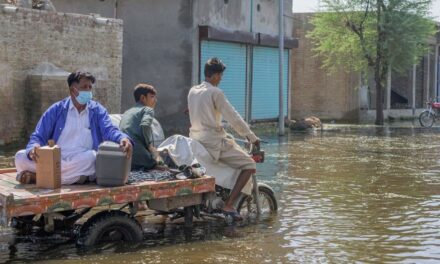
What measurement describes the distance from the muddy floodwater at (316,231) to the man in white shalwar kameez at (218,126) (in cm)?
57

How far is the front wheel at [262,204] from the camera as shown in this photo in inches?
328

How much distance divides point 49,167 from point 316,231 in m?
3.05

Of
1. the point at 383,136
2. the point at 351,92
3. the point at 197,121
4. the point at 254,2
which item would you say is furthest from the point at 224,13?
the point at 197,121

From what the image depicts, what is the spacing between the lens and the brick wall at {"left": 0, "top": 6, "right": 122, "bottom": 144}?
642 inches

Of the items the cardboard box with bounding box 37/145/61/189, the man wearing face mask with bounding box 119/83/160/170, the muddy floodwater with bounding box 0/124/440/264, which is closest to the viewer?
the cardboard box with bounding box 37/145/61/189

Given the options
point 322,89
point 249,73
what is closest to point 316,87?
point 322,89

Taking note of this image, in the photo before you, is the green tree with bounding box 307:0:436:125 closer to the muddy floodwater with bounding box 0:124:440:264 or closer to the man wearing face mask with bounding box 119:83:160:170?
the muddy floodwater with bounding box 0:124:440:264

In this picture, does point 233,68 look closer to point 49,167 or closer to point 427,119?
point 427,119

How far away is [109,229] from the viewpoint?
666 cm

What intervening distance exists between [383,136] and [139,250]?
16.8 m

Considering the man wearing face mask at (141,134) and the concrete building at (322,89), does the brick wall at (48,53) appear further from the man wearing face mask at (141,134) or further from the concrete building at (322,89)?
the concrete building at (322,89)

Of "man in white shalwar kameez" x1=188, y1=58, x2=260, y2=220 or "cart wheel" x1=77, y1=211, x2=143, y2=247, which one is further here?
"man in white shalwar kameez" x1=188, y1=58, x2=260, y2=220

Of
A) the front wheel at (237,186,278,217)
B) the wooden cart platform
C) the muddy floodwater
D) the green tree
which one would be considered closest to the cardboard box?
the wooden cart platform

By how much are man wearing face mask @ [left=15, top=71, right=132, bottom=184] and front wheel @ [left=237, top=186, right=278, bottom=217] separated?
200cm
